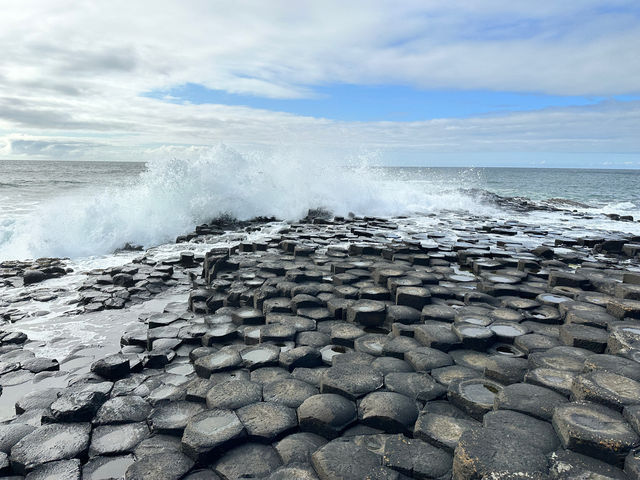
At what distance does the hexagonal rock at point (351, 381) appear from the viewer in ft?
10.3

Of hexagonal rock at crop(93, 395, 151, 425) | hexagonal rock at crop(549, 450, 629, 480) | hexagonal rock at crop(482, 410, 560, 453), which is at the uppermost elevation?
hexagonal rock at crop(549, 450, 629, 480)

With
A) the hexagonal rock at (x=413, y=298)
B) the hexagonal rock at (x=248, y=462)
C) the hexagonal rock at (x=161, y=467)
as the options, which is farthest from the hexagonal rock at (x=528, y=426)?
the hexagonal rock at (x=413, y=298)

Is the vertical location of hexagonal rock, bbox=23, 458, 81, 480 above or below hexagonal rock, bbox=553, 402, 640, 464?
below

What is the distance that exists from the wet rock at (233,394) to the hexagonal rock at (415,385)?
1063 mm

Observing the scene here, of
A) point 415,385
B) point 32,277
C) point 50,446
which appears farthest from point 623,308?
point 32,277

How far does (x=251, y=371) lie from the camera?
3.71m

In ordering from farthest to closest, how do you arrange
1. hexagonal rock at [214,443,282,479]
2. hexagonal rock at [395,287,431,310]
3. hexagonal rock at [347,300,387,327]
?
hexagonal rock at [395,287,431,310] < hexagonal rock at [347,300,387,327] < hexagonal rock at [214,443,282,479]

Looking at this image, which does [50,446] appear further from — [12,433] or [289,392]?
[289,392]

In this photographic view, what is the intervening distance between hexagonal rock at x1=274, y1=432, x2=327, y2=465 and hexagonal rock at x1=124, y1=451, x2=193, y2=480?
580 millimetres

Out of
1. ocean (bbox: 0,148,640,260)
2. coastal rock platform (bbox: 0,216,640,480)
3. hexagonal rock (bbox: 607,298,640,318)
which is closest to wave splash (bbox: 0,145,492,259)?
ocean (bbox: 0,148,640,260)

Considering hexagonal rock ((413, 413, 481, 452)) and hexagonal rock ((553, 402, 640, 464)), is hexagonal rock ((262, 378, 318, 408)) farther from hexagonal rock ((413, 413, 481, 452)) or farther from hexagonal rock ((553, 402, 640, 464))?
hexagonal rock ((553, 402, 640, 464))

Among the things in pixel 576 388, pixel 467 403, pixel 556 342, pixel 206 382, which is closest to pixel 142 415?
pixel 206 382

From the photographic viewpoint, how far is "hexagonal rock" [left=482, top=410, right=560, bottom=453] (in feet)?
8.16

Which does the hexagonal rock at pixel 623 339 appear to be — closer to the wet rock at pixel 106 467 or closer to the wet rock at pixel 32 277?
the wet rock at pixel 106 467
